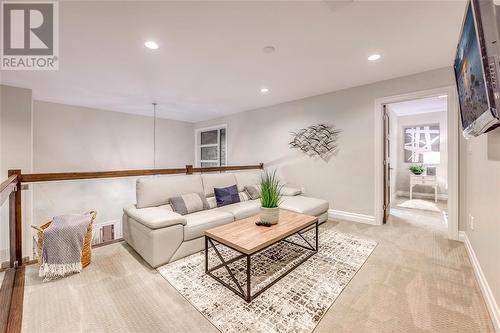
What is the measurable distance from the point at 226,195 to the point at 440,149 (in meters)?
6.01

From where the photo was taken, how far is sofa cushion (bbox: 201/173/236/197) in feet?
11.1

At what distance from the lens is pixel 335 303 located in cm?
166

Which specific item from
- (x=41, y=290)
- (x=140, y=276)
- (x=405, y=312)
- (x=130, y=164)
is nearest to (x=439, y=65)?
(x=405, y=312)

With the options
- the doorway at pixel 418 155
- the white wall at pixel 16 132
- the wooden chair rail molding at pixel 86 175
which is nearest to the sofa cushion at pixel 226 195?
the wooden chair rail molding at pixel 86 175

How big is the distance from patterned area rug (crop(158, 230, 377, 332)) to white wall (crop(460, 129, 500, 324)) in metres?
0.96

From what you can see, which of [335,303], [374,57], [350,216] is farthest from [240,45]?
[350,216]

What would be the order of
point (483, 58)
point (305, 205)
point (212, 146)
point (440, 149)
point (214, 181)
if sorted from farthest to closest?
Answer: point (212, 146) → point (440, 149) → point (214, 181) → point (305, 205) → point (483, 58)

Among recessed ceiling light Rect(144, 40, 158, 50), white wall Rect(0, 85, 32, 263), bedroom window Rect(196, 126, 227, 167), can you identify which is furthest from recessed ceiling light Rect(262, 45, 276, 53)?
white wall Rect(0, 85, 32, 263)

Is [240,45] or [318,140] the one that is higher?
[240,45]

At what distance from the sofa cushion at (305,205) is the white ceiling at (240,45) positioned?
202cm

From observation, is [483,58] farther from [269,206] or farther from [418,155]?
[418,155]

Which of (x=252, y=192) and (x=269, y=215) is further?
(x=252, y=192)

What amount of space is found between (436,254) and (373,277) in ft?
3.74

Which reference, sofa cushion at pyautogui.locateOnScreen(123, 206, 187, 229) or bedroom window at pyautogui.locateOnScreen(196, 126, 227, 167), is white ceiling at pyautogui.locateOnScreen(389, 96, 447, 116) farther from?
sofa cushion at pyautogui.locateOnScreen(123, 206, 187, 229)
